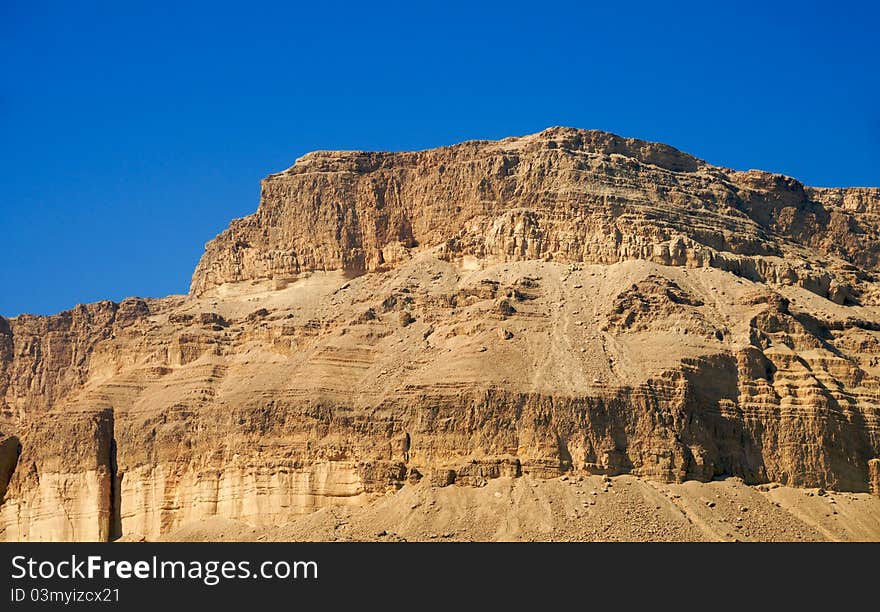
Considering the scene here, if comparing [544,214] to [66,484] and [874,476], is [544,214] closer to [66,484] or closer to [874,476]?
[874,476]

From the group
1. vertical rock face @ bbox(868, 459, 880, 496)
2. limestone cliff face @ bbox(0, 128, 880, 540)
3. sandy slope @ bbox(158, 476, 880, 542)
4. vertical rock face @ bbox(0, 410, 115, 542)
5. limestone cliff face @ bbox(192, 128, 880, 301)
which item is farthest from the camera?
limestone cliff face @ bbox(192, 128, 880, 301)

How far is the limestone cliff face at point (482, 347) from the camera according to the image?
99562 mm

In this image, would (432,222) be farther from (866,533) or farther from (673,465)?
(866,533)

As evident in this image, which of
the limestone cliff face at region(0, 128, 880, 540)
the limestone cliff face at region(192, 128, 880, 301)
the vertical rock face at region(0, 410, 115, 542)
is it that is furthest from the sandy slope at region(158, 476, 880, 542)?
the limestone cliff face at region(192, 128, 880, 301)

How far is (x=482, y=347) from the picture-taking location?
339 ft

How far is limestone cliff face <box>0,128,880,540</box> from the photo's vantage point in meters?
99.6

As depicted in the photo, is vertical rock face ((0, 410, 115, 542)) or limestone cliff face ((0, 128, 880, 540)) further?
vertical rock face ((0, 410, 115, 542))

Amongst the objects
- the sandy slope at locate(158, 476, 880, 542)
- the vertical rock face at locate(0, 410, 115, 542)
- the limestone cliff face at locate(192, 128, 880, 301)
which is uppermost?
the limestone cliff face at locate(192, 128, 880, 301)

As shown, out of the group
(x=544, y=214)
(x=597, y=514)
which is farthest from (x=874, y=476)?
(x=544, y=214)

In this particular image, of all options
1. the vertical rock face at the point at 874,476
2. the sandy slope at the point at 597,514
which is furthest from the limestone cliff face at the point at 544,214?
the sandy slope at the point at 597,514

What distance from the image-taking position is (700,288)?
11144 centimetres

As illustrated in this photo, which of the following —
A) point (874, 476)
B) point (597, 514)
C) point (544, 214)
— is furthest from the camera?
point (544, 214)

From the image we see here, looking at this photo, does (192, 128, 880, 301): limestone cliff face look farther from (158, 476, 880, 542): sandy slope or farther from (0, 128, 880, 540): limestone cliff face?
(158, 476, 880, 542): sandy slope
